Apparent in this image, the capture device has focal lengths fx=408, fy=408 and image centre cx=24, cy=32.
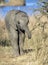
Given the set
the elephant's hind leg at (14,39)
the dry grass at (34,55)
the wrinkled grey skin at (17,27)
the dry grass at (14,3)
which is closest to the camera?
the dry grass at (34,55)

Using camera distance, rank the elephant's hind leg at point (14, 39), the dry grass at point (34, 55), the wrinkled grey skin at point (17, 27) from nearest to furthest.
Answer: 1. the dry grass at point (34, 55)
2. the wrinkled grey skin at point (17, 27)
3. the elephant's hind leg at point (14, 39)

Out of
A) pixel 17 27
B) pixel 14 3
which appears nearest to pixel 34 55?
pixel 17 27

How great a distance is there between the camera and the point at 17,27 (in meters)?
10.3

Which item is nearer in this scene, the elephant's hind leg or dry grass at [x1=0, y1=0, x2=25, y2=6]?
the elephant's hind leg

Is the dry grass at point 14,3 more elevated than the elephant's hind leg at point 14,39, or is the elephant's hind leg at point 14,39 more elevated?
the elephant's hind leg at point 14,39

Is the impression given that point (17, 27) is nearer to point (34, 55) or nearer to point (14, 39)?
point (14, 39)

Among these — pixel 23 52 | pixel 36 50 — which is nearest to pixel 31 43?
pixel 23 52

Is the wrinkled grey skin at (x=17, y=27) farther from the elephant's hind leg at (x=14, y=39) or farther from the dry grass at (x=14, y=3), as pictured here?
the dry grass at (x=14, y=3)

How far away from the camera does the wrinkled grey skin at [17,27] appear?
398 inches

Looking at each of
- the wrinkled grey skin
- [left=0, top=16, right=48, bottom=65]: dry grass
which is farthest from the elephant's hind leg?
[left=0, top=16, right=48, bottom=65]: dry grass

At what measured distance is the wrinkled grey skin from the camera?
1011cm

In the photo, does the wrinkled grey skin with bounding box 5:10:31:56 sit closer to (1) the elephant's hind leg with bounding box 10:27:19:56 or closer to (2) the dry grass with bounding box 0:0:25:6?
(1) the elephant's hind leg with bounding box 10:27:19:56

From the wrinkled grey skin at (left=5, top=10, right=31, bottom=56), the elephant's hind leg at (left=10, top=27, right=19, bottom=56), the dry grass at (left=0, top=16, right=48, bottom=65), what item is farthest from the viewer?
the elephant's hind leg at (left=10, top=27, right=19, bottom=56)

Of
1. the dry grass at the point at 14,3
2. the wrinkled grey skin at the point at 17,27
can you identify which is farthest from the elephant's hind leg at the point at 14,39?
the dry grass at the point at 14,3
